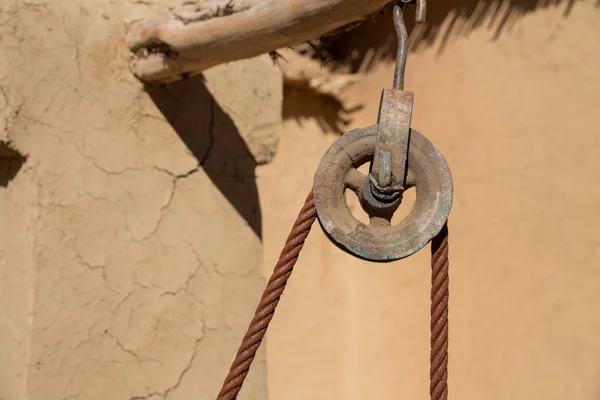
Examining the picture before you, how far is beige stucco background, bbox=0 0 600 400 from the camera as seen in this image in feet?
4.75

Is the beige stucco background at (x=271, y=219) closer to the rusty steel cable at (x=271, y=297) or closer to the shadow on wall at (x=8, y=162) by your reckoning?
the shadow on wall at (x=8, y=162)

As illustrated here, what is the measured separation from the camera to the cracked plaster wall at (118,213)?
142 centimetres

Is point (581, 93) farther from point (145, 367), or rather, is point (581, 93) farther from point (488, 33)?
point (145, 367)

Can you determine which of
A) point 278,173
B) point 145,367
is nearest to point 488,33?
point 278,173

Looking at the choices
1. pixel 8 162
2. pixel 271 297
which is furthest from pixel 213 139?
pixel 271 297

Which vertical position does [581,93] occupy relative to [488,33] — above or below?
below

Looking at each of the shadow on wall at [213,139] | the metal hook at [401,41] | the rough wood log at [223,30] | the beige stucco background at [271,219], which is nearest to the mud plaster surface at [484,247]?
the beige stucco background at [271,219]

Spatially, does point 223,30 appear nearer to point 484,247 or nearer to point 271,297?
point 271,297

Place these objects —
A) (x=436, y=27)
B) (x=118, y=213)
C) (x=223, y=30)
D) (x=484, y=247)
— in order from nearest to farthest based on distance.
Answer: (x=223, y=30) < (x=118, y=213) < (x=484, y=247) < (x=436, y=27)

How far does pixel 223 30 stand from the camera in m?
1.42

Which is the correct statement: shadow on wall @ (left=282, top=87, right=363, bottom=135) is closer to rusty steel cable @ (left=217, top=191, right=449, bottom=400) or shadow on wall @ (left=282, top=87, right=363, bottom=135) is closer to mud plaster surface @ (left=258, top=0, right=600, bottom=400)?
mud plaster surface @ (left=258, top=0, right=600, bottom=400)

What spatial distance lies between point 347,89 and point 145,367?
150 cm

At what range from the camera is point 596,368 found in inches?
86.9

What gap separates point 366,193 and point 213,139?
2.73 ft
